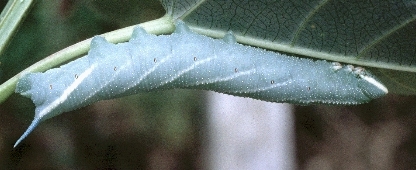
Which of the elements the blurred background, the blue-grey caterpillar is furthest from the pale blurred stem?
the blurred background

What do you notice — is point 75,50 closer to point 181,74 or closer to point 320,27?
point 181,74

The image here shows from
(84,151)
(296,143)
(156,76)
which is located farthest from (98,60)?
(296,143)

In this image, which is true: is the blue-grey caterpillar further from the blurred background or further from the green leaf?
the blurred background

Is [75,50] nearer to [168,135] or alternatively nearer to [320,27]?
[320,27]

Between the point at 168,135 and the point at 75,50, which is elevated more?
the point at 75,50

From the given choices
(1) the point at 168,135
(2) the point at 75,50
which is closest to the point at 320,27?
(2) the point at 75,50

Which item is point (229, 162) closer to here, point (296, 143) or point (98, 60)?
point (296, 143)

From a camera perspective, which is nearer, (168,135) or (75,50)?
(75,50)
